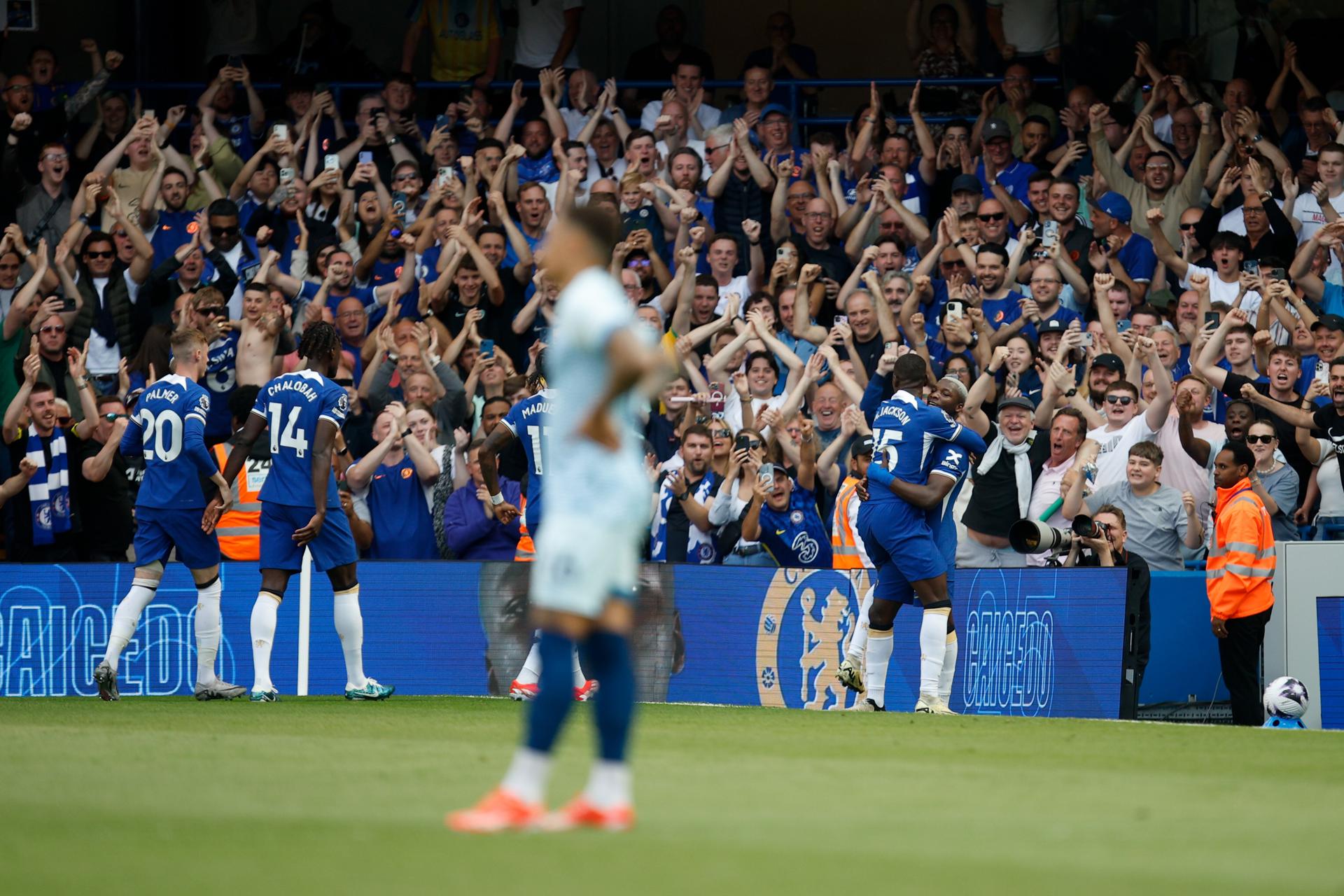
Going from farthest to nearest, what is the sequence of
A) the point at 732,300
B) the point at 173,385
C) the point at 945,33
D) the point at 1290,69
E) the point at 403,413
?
the point at 945,33 < the point at 1290,69 < the point at 732,300 < the point at 403,413 < the point at 173,385

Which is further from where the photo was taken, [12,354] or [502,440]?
[12,354]

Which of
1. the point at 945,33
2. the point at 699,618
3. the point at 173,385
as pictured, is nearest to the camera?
the point at 173,385

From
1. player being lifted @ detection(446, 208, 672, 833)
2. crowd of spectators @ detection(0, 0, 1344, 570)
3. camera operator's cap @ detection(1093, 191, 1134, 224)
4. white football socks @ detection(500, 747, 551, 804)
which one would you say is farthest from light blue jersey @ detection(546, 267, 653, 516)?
camera operator's cap @ detection(1093, 191, 1134, 224)

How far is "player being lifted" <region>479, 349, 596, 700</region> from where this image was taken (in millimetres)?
12734

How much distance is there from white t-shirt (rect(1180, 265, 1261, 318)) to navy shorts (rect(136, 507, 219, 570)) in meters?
8.43

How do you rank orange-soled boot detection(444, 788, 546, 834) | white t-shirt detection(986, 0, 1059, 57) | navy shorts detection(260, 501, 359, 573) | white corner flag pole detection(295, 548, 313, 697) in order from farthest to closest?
white t-shirt detection(986, 0, 1059, 57) < white corner flag pole detection(295, 548, 313, 697) < navy shorts detection(260, 501, 359, 573) < orange-soled boot detection(444, 788, 546, 834)

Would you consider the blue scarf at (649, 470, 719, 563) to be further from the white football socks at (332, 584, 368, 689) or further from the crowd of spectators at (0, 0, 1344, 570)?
the white football socks at (332, 584, 368, 689)

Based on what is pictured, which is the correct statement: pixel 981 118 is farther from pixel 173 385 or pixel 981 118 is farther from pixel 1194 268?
pixel 173 385

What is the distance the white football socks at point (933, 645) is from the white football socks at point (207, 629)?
511cm

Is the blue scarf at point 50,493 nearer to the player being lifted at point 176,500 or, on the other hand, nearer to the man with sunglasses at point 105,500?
the man with sunglasses at point 105,500

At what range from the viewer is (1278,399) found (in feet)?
47.0

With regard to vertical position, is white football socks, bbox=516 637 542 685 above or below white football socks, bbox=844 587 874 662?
below

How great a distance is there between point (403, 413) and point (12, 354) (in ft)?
14.0

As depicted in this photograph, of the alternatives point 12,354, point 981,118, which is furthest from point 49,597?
point 981,118
